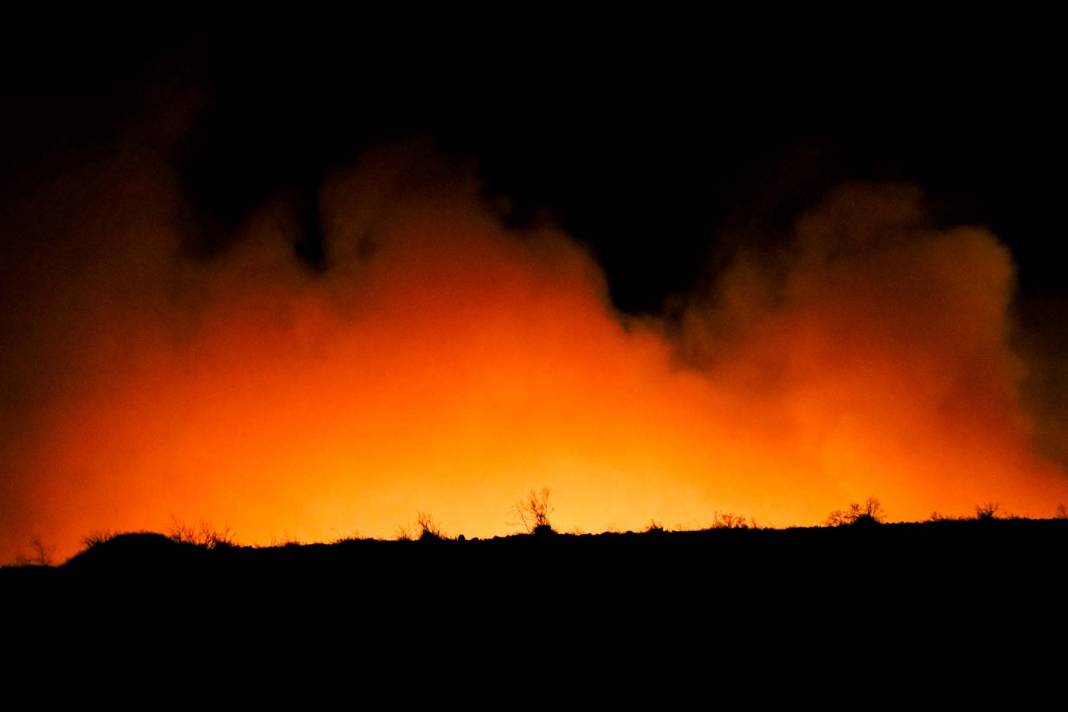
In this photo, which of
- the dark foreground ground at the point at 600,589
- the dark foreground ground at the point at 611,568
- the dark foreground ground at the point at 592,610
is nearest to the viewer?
the dark foreground ground at the point at 592,610

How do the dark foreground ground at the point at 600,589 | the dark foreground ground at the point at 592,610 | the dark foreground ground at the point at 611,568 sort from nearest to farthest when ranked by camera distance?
the dark foreground ground at the point at 592,610 < the dark foreground ground at the point at 600,589 < the dark foreground ground at the point at 611,568

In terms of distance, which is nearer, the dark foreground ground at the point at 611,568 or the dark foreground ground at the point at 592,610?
the dark foreground ground at the point at 592,610

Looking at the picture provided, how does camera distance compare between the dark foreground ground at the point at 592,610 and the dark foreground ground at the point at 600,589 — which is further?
the dark foreground ground at the point at 600,589

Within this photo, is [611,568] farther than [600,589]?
Yes

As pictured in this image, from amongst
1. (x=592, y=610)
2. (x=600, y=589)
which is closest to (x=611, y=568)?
(x=600, y=589)

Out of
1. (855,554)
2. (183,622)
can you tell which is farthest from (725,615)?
(183,622)

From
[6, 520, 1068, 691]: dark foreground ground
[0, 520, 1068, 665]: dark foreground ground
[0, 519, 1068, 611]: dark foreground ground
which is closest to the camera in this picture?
[6, 520, 1068, 691]: dark foreground ground

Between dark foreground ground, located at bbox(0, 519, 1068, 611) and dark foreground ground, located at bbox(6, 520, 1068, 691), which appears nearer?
dark foreground ground, located at bbox(6, 520, 1068, 691)

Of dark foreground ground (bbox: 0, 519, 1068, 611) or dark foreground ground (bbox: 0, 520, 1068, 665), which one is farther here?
dark foreground ground (bbox: 0, 519, 1068, 611)

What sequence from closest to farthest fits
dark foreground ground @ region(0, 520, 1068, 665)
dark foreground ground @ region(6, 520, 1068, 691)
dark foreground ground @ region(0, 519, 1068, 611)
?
Result: dark foreground ground @ region(6, 520, 1068, 691) → dark foreground ground @ region(0, 520, 1068, 665) → dark foreground ground @ region(0, 519, 1068, 611)

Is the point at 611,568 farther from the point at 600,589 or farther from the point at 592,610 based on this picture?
the point at 592,610

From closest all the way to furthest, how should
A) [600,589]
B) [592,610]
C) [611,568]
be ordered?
[592,610] → [600,589] → [611,568]

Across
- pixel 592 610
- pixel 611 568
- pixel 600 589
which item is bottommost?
pixel 592 610

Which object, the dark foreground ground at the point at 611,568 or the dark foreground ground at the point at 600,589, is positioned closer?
the dark foreground ground at the point at 600,589
